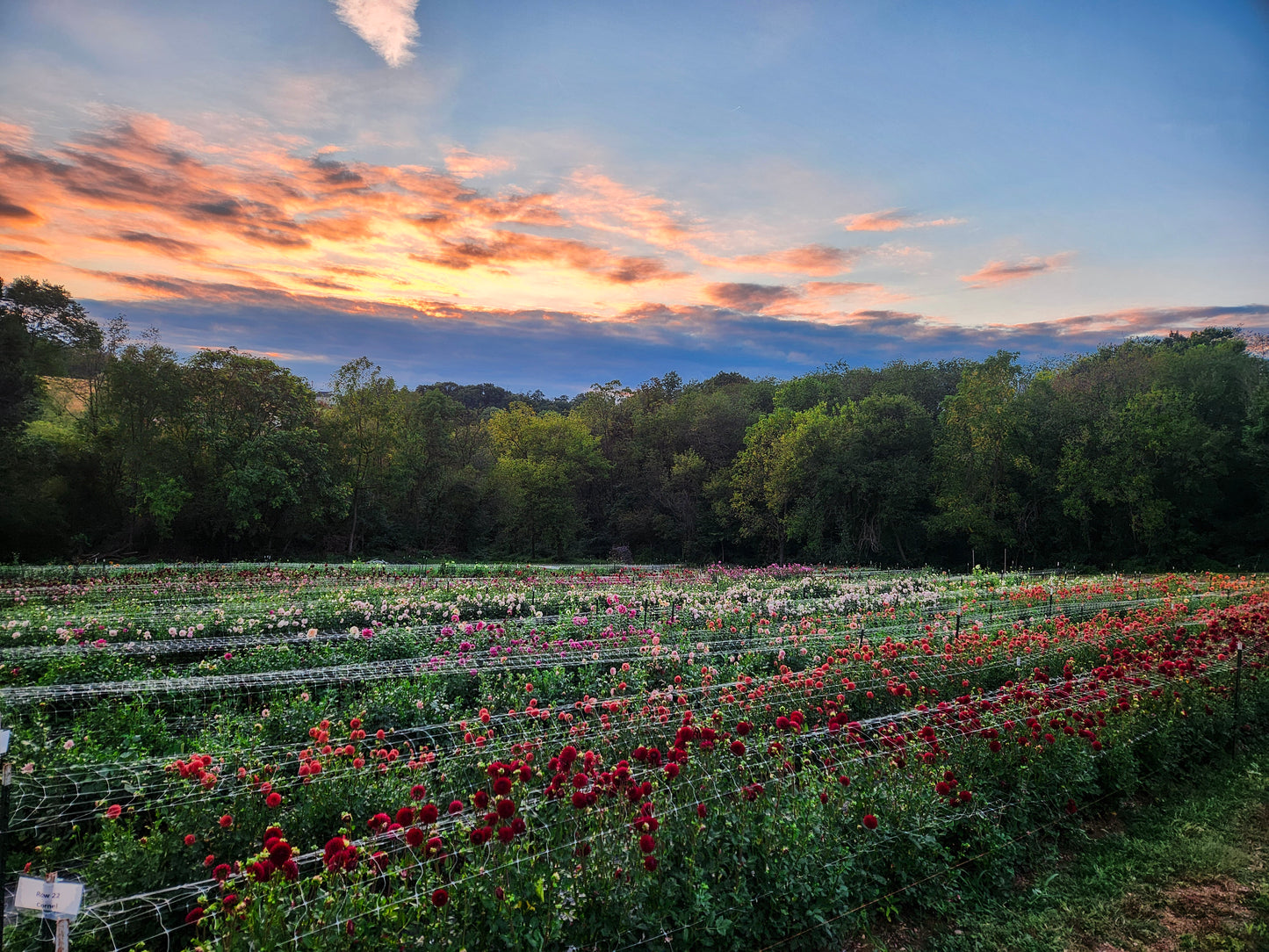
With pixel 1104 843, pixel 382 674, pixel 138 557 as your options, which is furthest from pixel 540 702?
pixel 138 557

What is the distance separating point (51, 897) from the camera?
2.11 m

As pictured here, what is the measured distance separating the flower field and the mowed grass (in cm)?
17

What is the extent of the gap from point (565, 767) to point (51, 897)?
203 centimetres

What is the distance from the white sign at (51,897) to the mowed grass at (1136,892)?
3524 millimetres

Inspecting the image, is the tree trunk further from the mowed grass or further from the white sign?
the white sign

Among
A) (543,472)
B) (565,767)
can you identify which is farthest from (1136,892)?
(543,472)

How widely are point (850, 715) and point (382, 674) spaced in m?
4.88

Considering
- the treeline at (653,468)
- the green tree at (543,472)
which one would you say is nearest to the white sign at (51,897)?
the treeline at (653,468)

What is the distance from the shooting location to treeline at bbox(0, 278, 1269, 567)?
29.2 m

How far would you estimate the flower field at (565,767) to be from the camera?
310 centimetres

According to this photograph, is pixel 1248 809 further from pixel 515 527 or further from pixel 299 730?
pixel 515 527

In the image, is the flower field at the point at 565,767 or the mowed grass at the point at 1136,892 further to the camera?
the mowed grass at the point at 1136,892

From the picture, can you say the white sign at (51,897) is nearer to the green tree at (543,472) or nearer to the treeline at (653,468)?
the treeline at (653,468)

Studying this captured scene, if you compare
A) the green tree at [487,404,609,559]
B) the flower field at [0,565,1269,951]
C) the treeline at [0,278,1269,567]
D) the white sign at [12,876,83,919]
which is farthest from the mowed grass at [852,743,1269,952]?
the green tree at [487,404,609,559]
